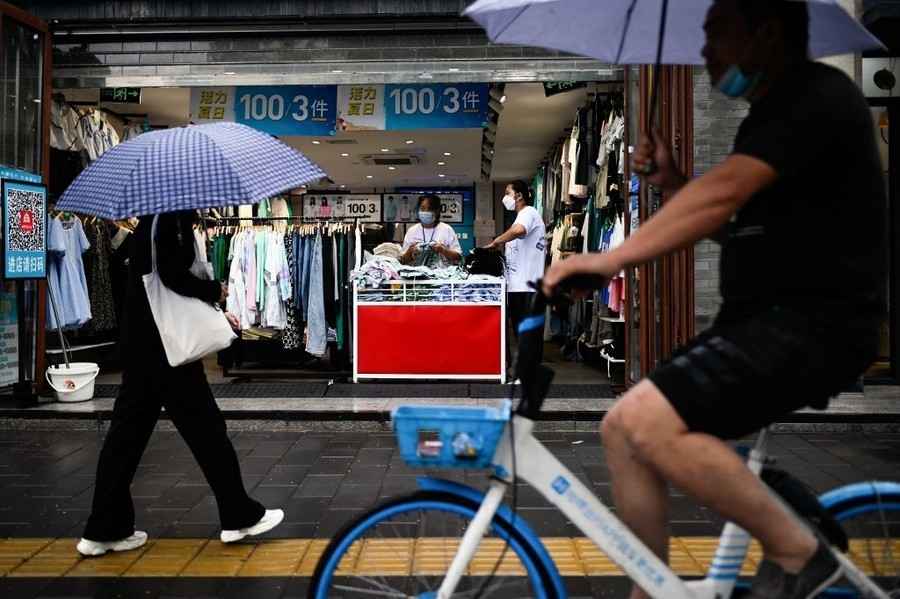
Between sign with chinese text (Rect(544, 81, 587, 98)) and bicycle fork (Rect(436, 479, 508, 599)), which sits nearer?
bicycle fork (Rect(436, 479, 508, 599))

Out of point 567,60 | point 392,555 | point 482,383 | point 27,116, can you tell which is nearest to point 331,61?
point 567,60

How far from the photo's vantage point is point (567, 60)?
26.7 feet

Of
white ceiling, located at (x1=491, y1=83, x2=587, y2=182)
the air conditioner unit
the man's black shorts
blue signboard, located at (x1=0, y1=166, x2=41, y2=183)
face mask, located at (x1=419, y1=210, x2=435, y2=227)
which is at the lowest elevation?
the man's black shorts

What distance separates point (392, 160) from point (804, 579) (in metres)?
16.0

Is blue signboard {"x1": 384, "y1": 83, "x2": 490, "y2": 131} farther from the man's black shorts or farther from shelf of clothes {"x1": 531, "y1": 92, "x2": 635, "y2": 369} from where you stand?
the man's black shorts

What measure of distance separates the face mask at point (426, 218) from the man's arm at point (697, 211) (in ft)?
23.8

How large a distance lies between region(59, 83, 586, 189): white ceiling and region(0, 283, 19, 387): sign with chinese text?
3614mm

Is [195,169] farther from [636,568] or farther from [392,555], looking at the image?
[636,568]

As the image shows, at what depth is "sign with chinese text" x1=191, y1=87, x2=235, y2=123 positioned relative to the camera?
10617 mm

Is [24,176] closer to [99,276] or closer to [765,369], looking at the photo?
[99,276]

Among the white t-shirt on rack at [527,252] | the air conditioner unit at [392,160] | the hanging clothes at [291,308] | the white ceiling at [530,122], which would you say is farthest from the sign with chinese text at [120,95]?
the air conditioner unit at [392,160]

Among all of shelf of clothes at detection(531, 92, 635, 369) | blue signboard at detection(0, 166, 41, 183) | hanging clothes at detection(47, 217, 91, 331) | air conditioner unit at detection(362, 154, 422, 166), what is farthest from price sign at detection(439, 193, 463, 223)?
blue signboard at detection(0, 166, 41, 183)

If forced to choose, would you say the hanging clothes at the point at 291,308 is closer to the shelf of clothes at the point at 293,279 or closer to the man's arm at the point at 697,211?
the shelf of clothes at the point at 293,279

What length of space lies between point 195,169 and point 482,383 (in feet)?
16.7
